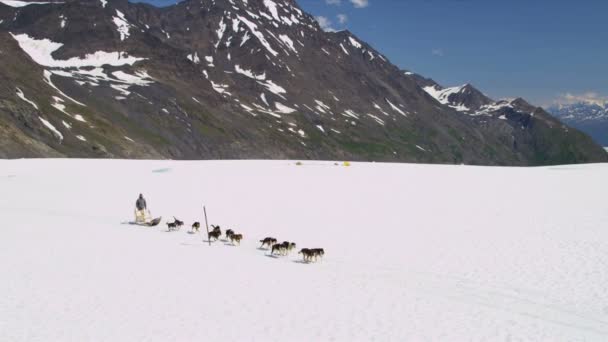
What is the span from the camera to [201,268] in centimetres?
2244

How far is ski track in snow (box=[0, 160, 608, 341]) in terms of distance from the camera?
15742 mm

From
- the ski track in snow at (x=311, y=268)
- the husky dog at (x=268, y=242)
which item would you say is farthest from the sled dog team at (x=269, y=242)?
the ski track in snow at (x=311, y=268)

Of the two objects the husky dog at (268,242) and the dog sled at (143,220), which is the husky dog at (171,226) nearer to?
the dog sled at (143,220)

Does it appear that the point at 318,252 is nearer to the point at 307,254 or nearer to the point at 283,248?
the point at 307,254

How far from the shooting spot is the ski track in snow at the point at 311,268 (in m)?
15.7

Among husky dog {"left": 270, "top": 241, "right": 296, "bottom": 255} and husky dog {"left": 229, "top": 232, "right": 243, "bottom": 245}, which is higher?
husky dog {"left": 229, "top": 232, "right": 243, "bottom": 245}

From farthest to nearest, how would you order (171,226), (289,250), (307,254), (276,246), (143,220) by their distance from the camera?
(143,220) < (171,226) < (289,250) < (276,246) < (307,254)

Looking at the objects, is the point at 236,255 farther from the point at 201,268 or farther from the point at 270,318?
the point at 270,318

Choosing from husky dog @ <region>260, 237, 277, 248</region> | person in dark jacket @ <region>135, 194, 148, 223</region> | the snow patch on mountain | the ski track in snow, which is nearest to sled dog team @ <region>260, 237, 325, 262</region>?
husky dog @ <region>260, 237, 277, 248</region>

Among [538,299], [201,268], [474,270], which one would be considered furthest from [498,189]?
[201,268]

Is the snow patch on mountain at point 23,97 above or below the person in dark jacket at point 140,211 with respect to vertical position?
above

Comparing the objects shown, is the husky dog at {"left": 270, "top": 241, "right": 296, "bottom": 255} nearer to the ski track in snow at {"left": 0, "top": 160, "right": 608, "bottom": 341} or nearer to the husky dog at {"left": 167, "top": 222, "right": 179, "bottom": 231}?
the ski track in snow at {"left": 0, "top": 160, "right": 608, "bottom": 341}

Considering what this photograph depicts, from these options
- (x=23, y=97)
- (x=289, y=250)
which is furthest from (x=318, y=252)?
(x=23, y=97)

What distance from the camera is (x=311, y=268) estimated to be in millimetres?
24172
